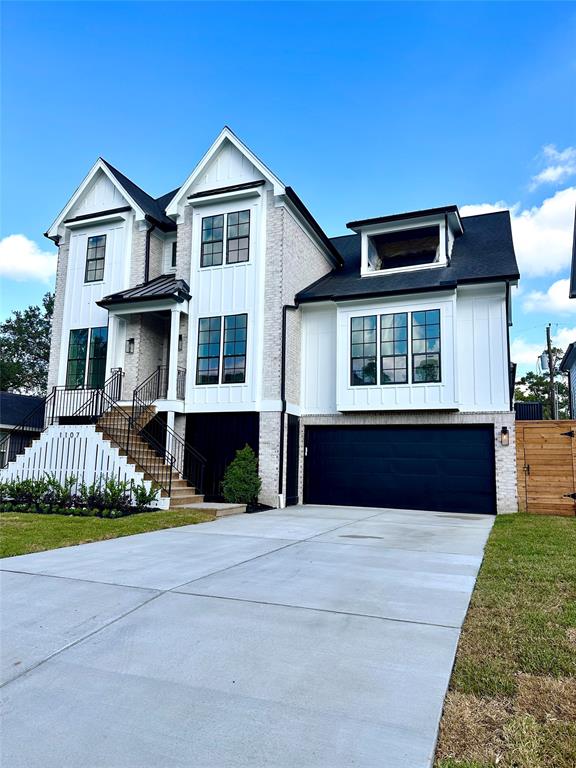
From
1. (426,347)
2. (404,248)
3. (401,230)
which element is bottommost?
(426,347)

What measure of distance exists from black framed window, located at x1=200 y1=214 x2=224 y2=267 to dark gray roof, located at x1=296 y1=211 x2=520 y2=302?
2.67 metres

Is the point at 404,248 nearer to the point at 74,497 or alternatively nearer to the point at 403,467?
the point at 403,467

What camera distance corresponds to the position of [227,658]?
132 inches

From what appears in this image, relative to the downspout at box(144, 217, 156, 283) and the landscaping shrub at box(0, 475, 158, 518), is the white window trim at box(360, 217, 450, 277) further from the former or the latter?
the landscaping shrub at box(0, 475, 158, 518)

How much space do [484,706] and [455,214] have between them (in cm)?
1387

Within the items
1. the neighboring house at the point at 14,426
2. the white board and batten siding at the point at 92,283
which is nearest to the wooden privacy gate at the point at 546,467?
the white board and batten siding at the point at 92,283

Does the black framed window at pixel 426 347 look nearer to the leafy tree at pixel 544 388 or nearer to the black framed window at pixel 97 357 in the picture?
the black framed window at pixel 97 357

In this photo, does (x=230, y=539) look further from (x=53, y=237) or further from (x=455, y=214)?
(x=53, y=237)

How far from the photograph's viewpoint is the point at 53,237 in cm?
1734

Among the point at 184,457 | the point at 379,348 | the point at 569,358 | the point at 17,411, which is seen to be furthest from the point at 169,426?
the point at 569,358

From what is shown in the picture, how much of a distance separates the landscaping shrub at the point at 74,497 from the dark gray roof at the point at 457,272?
7.05 meters

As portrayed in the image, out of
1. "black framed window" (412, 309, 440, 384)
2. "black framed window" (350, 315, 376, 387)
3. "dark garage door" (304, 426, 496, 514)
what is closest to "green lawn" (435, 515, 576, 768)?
"dark garage door" (304, 426, 496, 514)

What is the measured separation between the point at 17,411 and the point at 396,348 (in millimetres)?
14731

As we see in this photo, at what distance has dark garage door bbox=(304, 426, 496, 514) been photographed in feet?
41.6
